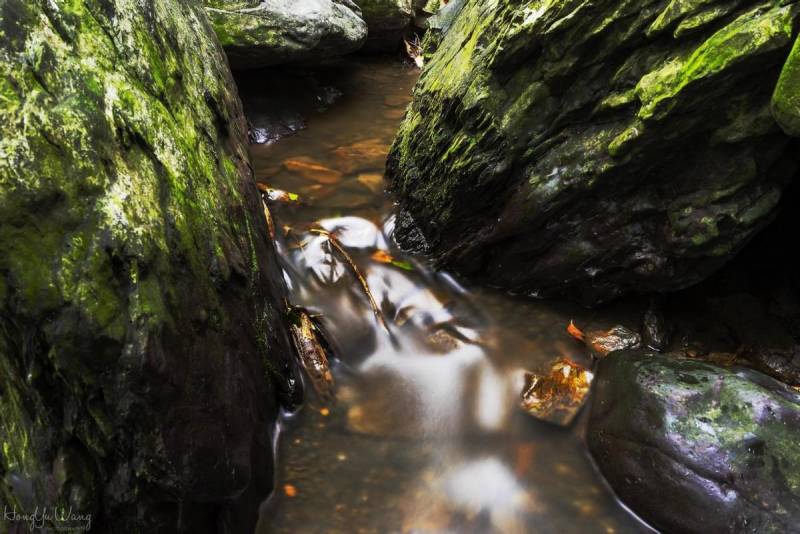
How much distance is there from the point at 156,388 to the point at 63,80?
48.5 inches

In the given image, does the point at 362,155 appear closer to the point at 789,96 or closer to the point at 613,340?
the point at 613,340

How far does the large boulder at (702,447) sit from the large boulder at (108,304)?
203 centimetres

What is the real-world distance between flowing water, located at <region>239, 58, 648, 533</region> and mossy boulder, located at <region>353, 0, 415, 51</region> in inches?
177

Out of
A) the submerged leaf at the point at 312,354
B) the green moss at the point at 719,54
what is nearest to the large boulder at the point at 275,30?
the submerged leaf at the point at 312,354

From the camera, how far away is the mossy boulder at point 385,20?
855 cm

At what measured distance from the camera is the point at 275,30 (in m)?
6.15

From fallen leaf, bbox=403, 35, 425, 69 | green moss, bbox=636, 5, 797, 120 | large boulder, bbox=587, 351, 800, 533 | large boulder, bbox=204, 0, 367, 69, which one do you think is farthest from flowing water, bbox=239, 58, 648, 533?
fallen leaf, bbox=403, 35, 425, 69

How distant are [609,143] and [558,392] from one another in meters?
1.63

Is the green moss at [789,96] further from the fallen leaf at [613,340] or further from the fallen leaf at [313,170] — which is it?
the fallen leaf at [313,170]

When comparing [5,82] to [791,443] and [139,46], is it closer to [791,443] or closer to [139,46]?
[139,46]

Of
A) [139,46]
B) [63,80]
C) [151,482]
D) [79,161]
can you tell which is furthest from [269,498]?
[139,46]

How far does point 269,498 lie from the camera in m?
2.78

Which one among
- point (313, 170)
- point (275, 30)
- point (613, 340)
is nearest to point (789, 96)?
point (613, 340)

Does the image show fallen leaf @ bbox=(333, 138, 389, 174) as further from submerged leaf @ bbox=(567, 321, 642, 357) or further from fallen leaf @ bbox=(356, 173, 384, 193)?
submerged leaf @ bbox=(567, 321, 642, 357)
